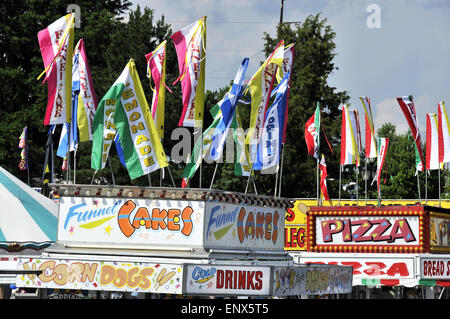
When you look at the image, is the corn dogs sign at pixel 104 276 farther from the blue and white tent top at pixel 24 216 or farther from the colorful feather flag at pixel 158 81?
the blue and white tent top at pixel 24 216

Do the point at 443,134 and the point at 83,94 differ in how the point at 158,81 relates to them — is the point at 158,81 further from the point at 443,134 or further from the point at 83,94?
the point at 443,134

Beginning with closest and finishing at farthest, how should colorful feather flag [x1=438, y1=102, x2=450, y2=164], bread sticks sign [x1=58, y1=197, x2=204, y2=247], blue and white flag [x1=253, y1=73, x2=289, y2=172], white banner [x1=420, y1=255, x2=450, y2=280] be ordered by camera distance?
bread sticks sign [x1=58, y1=197, x2=204, y2=247] < blue and white flag [x1=253, y1=73, x2=289, y2=172] < white banner [x1=420, y1=255, x2=450, y2=280] < colorful feather flag [x1=438, y1=102, x2=450, y2=164]

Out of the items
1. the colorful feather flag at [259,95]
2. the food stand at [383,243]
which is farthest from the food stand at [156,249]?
the food stand at [383,243]

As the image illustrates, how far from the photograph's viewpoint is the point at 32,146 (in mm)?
57344

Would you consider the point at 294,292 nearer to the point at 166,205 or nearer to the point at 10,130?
the point at 166,205

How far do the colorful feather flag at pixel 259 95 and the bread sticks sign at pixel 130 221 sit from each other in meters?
4.39

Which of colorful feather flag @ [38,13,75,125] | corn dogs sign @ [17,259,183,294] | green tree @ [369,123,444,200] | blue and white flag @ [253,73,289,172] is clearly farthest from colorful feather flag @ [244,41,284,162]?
green tree @ [369,123,444,200]

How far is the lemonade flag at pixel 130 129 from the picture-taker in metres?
A: 18.8

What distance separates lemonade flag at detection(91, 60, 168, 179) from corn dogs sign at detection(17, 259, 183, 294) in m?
2.62

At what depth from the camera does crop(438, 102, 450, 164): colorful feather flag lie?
1316 inches

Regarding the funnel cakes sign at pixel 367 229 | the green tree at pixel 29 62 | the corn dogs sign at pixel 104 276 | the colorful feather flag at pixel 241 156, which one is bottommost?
the corn dogs sign at pixel 104 276

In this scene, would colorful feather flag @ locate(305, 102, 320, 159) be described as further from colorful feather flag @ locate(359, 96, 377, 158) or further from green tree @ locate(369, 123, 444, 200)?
green tree @ locate(369, 123, 444, 200)

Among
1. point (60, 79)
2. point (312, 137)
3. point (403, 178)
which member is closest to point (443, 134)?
point (312, 137)
